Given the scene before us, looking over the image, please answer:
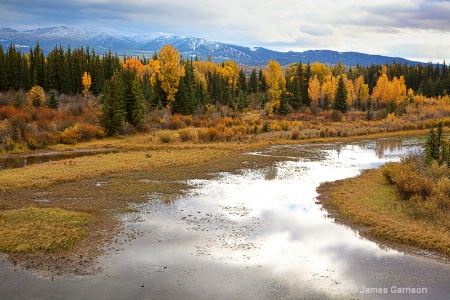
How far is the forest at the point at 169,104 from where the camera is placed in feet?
163

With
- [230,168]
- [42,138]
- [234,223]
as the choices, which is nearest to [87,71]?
[42,138]

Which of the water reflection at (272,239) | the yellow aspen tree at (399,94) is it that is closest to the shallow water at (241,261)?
the water reflection at (272,239)

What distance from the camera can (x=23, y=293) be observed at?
42.3 feet

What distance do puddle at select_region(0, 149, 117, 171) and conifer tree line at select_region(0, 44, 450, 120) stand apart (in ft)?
26.5

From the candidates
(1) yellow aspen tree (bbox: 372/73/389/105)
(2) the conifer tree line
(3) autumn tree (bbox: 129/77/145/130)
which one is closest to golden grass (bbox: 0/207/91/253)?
(2) the conifer tree line

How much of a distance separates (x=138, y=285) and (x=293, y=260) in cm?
599

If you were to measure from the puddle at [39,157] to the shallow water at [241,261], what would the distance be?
17165mm

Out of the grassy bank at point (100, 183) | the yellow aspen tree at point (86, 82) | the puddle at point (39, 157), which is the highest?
the yellow aspen tree at point (86, 82)

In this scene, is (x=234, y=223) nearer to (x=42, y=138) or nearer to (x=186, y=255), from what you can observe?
(x=186, y=255)

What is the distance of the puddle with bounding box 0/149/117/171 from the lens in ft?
116

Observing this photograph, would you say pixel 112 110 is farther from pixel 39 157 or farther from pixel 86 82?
pixel 86 82

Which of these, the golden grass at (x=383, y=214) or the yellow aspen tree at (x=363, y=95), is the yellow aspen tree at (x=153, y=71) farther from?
the yellow aspen tree at (x=363, y=95)

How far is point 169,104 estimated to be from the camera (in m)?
65.1

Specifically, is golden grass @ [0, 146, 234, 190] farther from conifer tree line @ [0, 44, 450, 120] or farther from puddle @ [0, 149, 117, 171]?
conifer tree line @ [0, 44, 450, 120]
